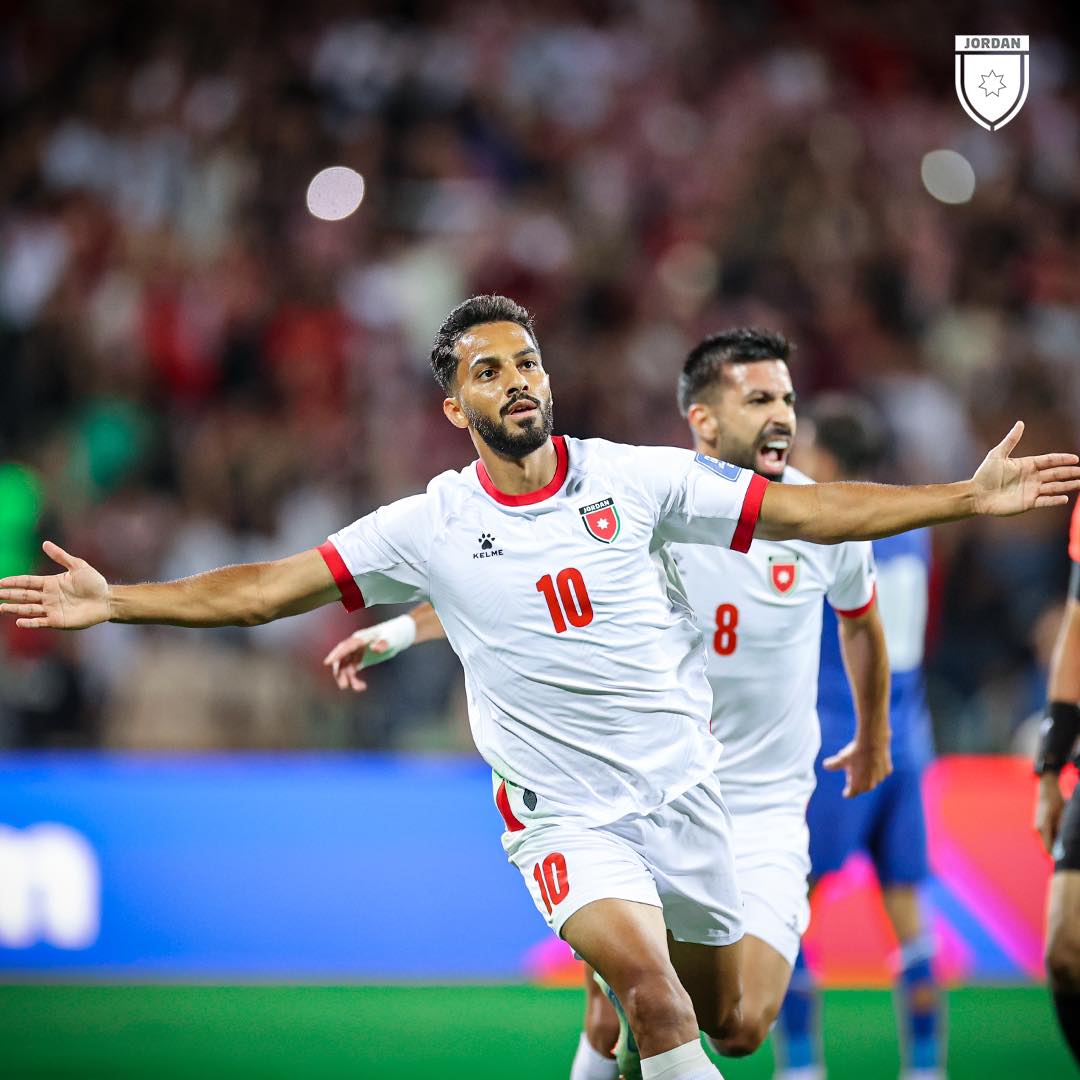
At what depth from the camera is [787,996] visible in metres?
5.83

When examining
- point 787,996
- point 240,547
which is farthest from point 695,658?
point 240,547

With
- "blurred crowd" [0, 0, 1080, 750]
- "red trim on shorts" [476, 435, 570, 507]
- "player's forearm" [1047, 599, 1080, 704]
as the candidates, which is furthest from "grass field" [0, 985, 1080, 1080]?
"red trim on shorts" [476, 435, 570, 507]

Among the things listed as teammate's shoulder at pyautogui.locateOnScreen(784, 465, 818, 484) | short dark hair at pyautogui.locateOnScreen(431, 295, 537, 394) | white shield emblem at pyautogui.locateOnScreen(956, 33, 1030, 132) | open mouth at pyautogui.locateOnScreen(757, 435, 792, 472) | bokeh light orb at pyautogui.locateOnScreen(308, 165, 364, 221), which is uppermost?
bokeh light orb at pyautogui.locateOnScreen(308, 165, 364, 221)

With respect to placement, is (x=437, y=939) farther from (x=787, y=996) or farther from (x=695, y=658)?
(x=695, y=658)

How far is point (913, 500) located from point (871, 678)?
136 cm

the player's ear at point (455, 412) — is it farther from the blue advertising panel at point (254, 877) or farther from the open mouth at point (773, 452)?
the blue advertising panel at point (254, 877)

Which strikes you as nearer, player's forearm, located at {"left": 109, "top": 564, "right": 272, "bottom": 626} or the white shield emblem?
player's forearm, located at {"left": 109, "top": 564, "right": 272, "bottom": 626}

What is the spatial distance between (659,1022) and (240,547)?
21.8ft

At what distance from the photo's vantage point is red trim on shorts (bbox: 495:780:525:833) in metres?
4.35

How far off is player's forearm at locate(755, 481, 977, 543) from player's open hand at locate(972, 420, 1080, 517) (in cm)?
4

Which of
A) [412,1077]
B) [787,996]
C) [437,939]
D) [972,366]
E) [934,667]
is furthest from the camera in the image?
[972,366]

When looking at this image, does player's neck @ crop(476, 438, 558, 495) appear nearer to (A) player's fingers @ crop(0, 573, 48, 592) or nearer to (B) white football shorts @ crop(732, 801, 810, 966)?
(A) player's fingers @ crop(0, 573, 48, 592)

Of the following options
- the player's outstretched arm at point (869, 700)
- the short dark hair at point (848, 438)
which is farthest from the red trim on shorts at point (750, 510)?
the short dark hair at point (848, 438)

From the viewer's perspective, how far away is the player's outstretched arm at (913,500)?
3.83m
